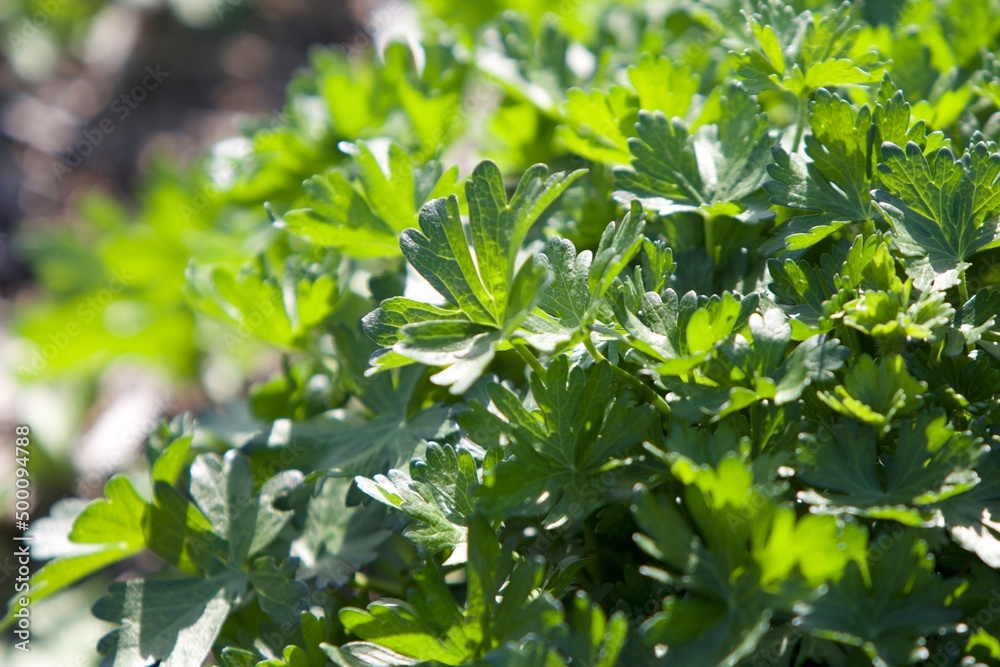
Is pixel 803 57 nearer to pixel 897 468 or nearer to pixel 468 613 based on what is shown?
pixel 897 468

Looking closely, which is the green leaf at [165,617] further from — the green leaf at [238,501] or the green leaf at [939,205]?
the green leaf at [939,205]

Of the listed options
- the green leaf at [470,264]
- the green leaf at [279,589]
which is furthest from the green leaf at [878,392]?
the green leaf at [279,589]

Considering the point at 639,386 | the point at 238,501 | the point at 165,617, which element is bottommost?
the point at 165,617

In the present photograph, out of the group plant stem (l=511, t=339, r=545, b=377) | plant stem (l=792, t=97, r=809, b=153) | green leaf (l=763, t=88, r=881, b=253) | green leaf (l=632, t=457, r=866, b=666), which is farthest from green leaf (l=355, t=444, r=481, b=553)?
plant stem (l=792, t=97, r=809, b=153)

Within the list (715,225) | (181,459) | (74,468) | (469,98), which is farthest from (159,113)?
(715,225)

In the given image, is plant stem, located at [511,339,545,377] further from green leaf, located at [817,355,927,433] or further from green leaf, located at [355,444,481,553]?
green leaf, located at [817,355,927,433]

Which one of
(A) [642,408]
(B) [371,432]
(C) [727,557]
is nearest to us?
(C) [727,557]

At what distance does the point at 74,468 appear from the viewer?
2.66 m

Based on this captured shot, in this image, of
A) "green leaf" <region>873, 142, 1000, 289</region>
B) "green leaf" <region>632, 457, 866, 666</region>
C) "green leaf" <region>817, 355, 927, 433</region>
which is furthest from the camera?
"green leaf" <region>873, 142, 1000, 289</region>

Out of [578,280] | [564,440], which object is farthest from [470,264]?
[564,440]

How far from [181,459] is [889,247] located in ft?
3.19

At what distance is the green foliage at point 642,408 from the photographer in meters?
0.83

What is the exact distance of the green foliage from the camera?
0.83 metres

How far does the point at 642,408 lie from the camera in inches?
36.3
